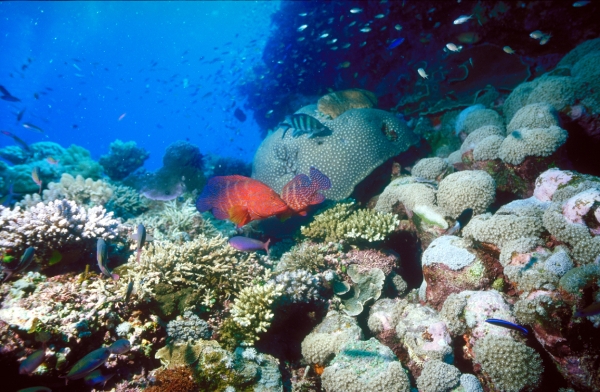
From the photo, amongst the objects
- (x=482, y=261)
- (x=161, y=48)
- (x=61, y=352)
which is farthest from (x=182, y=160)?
(x=161, y=48)

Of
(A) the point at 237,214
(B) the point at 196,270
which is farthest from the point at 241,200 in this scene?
(B) the point at 196,270

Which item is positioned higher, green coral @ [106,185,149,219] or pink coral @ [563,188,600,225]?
green coral @ [106,185,149,219]

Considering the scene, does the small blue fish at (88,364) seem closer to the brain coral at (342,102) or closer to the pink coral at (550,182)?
the pink coral at (550,182)

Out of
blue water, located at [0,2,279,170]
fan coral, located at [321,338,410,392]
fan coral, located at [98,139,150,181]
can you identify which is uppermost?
blue water, located at [0,2,279,170]

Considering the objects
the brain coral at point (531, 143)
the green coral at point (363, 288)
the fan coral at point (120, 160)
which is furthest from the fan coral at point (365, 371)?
the fan coral at point (120, 160)

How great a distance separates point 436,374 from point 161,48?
3535 inches

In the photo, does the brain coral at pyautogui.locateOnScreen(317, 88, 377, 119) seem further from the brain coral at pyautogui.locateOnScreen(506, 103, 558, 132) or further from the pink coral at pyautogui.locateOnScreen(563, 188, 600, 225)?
the pink coral at pyautogui.locateOnScreen(563, 188, 600, 225)

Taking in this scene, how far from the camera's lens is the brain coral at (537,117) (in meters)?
4.87

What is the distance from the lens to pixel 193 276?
3.97 meters

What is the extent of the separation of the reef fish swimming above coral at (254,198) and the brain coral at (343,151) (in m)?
1.86

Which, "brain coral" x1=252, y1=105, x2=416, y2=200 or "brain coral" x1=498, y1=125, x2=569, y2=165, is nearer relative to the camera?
"brain coral" x1=498, y1=125, x2=569, y2=165

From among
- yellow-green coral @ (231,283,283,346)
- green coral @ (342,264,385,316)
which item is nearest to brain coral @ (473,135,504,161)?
green coral @ (342,264,385,316)

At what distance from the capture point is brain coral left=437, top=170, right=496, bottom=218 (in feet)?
14.2

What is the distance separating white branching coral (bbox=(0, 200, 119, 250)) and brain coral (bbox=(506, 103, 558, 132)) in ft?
23.7
